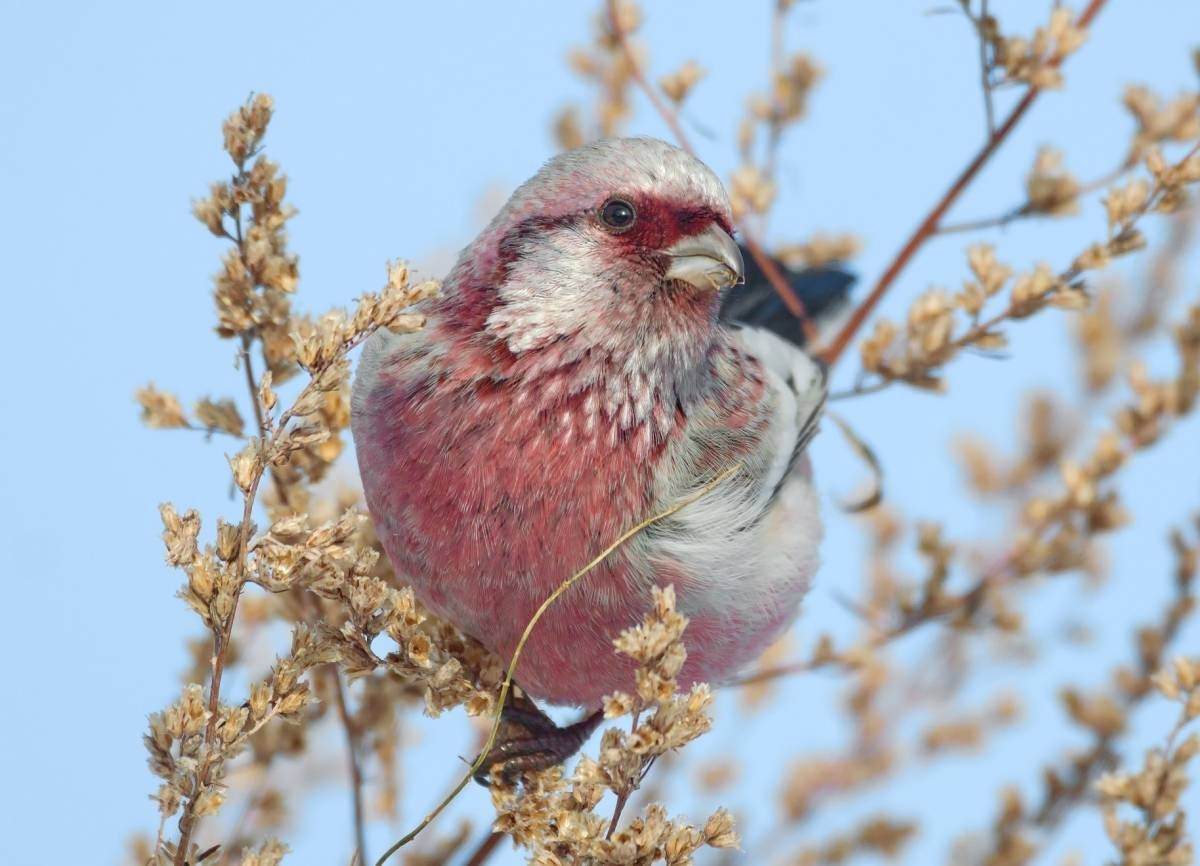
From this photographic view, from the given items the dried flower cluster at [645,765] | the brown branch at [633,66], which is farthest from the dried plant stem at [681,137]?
the dried flower cluster at [645,765]

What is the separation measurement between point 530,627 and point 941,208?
1.40 m

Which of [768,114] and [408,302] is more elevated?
[768,114]

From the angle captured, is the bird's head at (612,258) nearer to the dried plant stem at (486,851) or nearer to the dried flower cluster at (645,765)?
the dried flower cluster at (645,765)

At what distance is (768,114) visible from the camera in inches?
127

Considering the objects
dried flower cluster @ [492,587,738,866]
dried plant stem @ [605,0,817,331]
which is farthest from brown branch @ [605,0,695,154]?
dried flower cluster @ [492,587,738,866]

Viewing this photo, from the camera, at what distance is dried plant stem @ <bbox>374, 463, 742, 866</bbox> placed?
177 cm

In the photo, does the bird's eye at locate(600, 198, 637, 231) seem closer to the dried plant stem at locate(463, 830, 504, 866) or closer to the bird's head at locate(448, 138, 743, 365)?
the bird's head at locate(448, 138, 743, 365)

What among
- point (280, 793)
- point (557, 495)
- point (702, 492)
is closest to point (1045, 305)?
point (702, 492)

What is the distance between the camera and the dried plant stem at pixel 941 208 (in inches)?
105

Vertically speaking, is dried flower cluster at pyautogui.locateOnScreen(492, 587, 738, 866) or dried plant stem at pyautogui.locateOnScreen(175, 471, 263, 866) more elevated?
dried plant stem at pyautogui.locateOnScreen(175, 471, 263, 866)

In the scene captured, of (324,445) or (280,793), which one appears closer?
(324,445)

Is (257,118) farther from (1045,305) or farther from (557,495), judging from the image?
(1045,305)

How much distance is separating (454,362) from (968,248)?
1074 mm

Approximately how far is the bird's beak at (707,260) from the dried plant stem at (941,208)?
1.90ft
